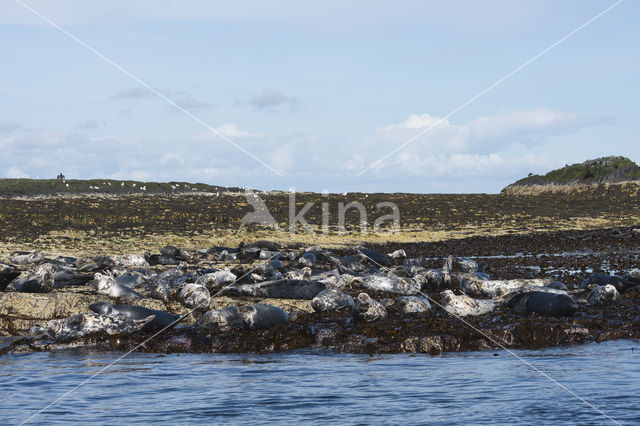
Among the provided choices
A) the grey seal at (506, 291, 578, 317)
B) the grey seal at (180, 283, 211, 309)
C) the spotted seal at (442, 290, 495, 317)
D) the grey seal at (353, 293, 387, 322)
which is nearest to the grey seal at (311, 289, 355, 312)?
the grey seal at (353, 293, 387, 322)

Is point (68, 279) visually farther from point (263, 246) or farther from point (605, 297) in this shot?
point (263, 246)

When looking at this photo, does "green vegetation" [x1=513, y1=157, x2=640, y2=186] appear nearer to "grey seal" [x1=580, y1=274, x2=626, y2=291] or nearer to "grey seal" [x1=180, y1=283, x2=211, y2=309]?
"grey seal" [x1=580, y1=274, x2=626, y2=291]

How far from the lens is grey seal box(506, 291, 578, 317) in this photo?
39.2 feet

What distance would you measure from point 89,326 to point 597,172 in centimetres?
6579

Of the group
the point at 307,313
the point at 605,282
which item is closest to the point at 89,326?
the point at 307,313

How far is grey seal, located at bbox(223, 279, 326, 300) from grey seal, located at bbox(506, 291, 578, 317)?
4.25 m

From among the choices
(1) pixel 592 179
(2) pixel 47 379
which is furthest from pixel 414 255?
(1) pixel 592 179

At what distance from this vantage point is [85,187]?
73875 mm

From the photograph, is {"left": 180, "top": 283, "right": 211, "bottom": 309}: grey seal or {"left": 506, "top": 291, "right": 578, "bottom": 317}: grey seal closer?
{"left": 506, "top": 291, "right": 578, "bottom": 317}: grey seal

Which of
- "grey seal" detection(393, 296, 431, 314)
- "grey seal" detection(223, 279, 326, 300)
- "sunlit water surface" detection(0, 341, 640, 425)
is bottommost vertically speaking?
"sunlit water surface" detection(0, 341, 640, 425)

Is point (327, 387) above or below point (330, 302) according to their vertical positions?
below

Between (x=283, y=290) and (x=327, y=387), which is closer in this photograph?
(x=327, y=387)

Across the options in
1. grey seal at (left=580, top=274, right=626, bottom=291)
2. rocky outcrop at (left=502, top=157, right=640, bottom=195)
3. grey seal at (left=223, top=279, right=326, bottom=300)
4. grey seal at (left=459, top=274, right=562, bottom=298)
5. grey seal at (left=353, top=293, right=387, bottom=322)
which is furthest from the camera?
rocky outcrop at (left=502, top=157, right=640, bottom=195)

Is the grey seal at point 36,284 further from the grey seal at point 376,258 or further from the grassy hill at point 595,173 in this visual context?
the grassy hill at point 595,173
